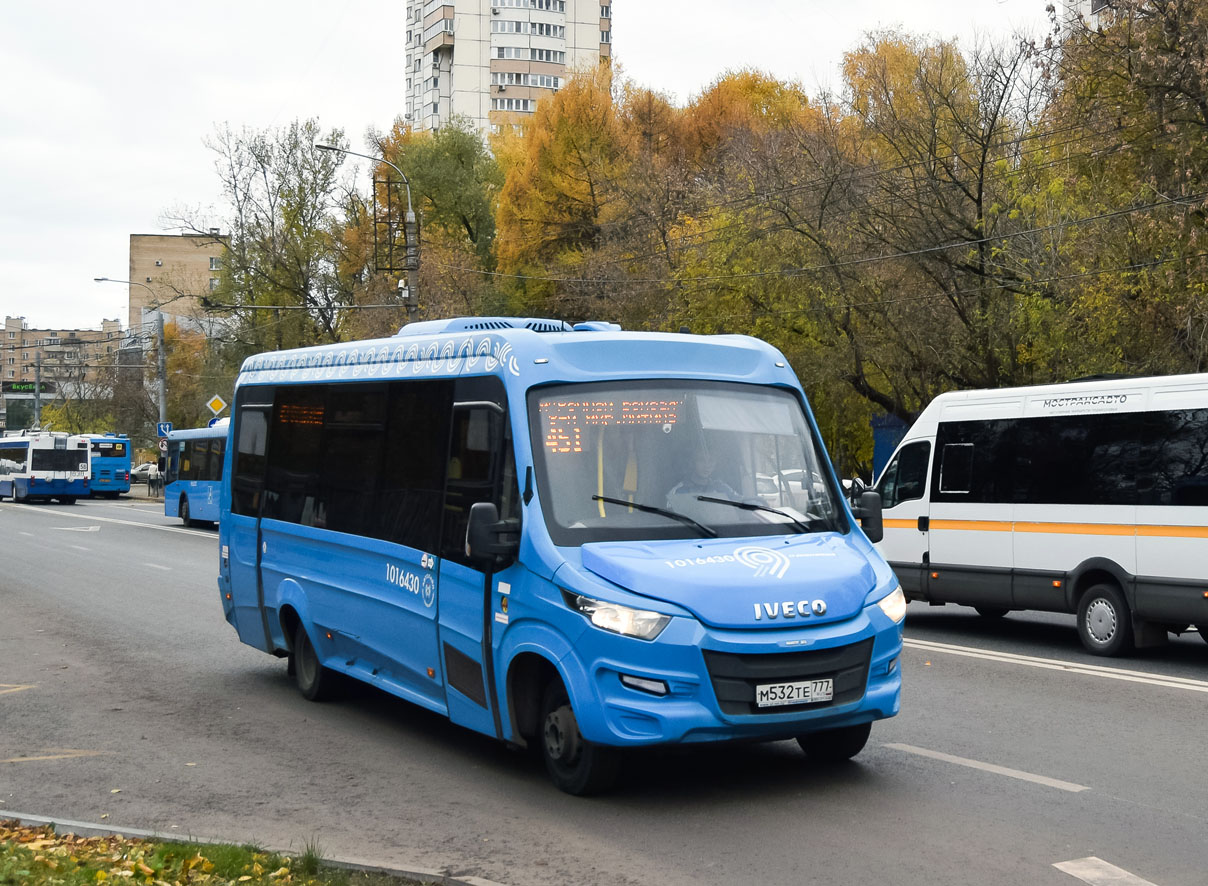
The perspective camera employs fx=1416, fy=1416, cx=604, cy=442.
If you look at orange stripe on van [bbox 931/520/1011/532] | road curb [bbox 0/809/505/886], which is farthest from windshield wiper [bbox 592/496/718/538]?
orange stripe on van [bbox 931/520/1011/532]

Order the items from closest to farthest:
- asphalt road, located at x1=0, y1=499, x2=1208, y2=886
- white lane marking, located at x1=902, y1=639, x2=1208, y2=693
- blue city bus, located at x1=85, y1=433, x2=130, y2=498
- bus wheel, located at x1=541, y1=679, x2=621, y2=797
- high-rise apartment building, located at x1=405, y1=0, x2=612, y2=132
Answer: asphalt road, located at x1=0, y1=499, x2=1208, y2=886, bus wheel, located at x1=541, y1=679, x2=621, y2=797, white lane marking, located at x1=902, y1=639, x2=1208, y2=693, blue city bus, located at x1=85, y1=433, x2=130, y2=498, high-rise apartment building, located at x1=405, y1=0, x2=612, y2=132

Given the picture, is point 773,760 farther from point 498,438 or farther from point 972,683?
point 972,683

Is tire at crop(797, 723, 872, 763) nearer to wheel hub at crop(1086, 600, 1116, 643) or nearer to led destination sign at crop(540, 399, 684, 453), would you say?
led destination sign at crop(540, 399, 684, 453)

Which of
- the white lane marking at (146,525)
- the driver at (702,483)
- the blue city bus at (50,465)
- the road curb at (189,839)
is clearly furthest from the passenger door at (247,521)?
the blue city bus at (50,465)

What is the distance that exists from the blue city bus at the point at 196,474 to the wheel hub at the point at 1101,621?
2705 centimetres

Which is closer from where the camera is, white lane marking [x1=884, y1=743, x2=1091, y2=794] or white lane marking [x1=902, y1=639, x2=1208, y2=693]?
white lane marking [x1=884, y1=743, x2=1091, y2=794]

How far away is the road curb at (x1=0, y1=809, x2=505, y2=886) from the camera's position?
18.8ft

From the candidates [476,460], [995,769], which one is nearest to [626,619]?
[476,460]

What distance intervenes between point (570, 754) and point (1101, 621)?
25.1ft

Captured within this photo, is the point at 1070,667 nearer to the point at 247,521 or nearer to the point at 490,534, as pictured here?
the point at 490,534

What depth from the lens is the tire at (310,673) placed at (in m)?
10.3

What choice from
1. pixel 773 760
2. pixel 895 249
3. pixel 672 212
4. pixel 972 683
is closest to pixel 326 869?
pixel 773 760

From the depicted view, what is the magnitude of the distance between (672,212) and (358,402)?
38.5m

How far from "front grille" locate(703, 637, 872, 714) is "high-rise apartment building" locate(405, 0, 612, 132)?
108 m
